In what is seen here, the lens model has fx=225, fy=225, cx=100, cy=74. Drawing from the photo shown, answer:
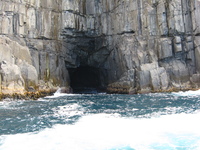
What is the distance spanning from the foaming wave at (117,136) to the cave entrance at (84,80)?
33.9 meters

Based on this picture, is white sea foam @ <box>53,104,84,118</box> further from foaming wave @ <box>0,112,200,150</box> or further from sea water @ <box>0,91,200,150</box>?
foaming wave @ <box>0,112,200,150</box>

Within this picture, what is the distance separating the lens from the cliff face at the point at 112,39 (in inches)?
1277

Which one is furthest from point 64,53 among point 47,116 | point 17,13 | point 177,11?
point 47,116

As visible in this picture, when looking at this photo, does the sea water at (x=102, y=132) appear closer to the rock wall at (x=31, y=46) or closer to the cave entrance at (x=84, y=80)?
the rock wall at (x=31, y=46)

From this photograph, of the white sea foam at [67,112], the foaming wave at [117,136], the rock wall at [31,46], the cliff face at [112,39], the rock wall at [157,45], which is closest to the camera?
the foaming wave at [117,136]

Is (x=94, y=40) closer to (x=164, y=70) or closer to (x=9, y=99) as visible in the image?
(x=164, y=70)

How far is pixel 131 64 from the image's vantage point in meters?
35.4

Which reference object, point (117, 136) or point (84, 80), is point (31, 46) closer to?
point (84, 80)

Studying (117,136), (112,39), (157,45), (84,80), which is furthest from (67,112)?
(84,80)

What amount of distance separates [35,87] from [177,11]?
24290 millimetres

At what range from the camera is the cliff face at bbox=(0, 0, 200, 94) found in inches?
1277

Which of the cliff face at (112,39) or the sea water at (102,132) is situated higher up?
the cliff face at (112,39)

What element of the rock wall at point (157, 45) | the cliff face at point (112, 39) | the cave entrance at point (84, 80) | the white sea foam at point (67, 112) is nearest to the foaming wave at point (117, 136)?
the white sea foam at point (67, 112)

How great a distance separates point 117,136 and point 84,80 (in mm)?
43960
